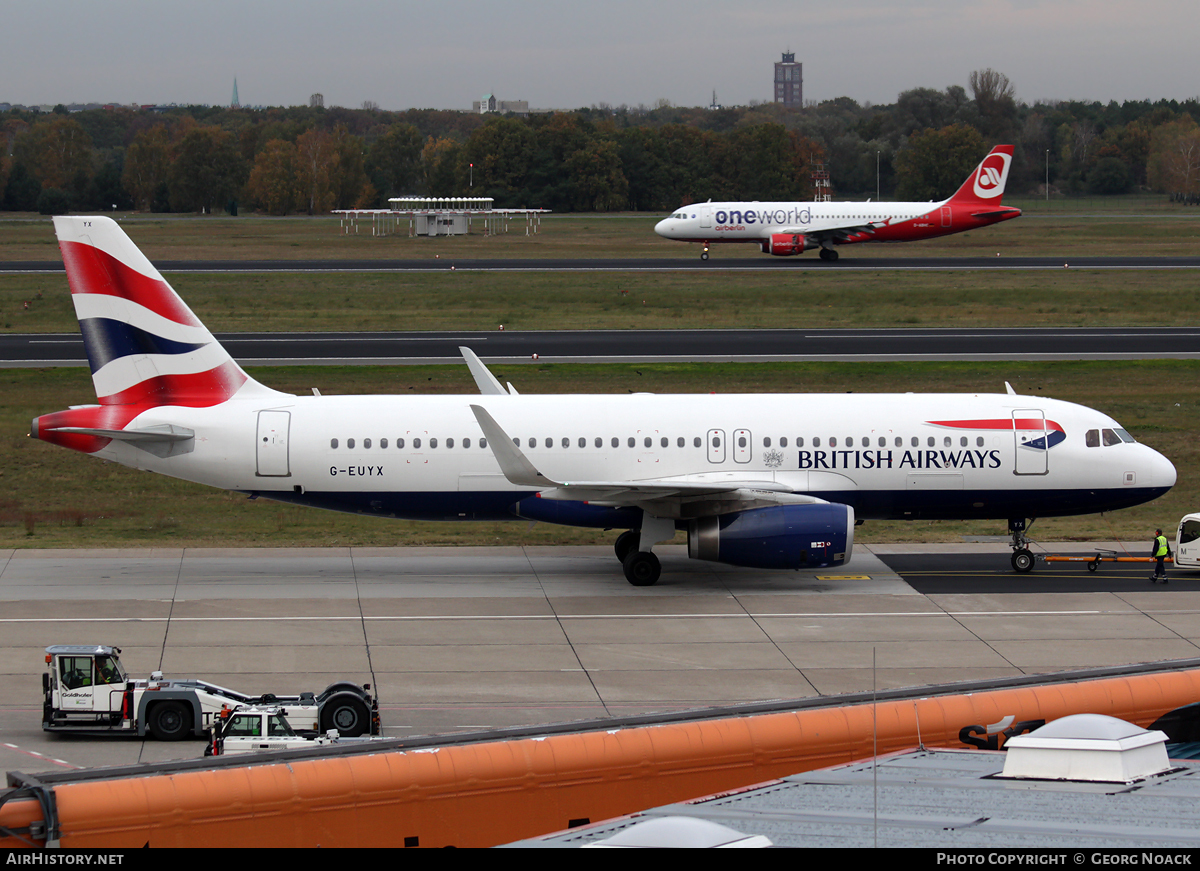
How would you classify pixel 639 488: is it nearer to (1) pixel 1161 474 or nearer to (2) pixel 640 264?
(1) pixel 1161 474

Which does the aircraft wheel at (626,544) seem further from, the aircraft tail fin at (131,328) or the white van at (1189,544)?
the white van at (1189,544)

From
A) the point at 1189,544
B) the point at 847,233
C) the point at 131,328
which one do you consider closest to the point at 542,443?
the point at 131,328

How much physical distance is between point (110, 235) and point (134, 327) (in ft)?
Result: 7.26

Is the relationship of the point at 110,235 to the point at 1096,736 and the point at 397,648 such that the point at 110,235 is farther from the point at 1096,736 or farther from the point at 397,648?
the point at 1096,736

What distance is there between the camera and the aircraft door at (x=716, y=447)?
109 feet

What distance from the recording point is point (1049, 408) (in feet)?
111

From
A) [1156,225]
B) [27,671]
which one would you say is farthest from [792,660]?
[1156,225]

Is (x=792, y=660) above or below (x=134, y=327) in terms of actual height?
below

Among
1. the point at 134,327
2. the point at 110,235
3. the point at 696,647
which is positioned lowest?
the point at 696,647

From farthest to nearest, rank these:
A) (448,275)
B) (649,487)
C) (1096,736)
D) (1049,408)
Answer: (448,275) → (1049,408) → (649,487) → (1096,736)

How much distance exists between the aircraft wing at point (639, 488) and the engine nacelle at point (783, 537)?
0.63m

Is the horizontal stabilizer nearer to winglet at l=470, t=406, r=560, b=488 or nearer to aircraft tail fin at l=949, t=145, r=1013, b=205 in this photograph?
winglet at l=470, t=406, r=560, b=488

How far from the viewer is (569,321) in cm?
7875

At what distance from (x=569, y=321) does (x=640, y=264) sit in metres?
33.4
